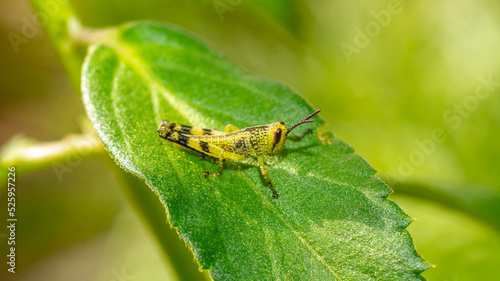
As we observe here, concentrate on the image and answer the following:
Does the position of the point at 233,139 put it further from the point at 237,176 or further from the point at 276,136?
the point at 237,176

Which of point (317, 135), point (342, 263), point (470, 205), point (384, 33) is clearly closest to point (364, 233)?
point (342, 263)

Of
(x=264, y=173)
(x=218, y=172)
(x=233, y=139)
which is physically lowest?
(x=264, y=173)

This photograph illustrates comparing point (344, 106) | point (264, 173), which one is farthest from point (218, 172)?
point (344, 106)

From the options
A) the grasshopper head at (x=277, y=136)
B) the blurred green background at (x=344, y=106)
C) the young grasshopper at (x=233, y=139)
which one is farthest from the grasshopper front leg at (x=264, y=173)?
the blurred green background at (x=344, y=106)

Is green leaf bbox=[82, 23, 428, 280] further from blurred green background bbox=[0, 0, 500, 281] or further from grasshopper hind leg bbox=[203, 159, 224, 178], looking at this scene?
blurred green background bbox=[0, 0, 500, 281]

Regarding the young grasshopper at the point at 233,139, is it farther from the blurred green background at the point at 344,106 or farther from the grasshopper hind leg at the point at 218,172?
the blurred green background at the point at 344,106

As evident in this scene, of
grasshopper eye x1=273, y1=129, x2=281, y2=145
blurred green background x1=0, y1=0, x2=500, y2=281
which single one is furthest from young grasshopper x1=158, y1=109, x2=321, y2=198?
blurred green background x1=0, y1=0, x2=500, y2=281

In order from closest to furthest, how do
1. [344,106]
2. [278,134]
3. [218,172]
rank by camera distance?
[218,172] < [278,134] < [344,106]

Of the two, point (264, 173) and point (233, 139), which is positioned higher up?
point (233, 139)
